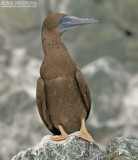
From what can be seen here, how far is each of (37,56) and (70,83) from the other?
7899 millimetres

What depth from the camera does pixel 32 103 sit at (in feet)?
36.2

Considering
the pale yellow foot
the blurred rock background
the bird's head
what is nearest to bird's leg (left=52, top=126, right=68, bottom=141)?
the pale yellow foot

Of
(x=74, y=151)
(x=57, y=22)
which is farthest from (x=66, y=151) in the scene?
(x=57, y=22)

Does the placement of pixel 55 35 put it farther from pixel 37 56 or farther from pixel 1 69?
pixel 37 56

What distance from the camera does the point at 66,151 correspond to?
4.45 metres

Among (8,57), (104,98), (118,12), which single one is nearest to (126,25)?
(118,12)

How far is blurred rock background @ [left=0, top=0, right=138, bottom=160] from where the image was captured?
428 inches

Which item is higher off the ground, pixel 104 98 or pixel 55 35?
pixel 104 98

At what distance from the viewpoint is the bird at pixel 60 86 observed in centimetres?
473

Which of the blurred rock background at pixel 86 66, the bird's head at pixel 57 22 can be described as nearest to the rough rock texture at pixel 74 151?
the bird's head at pixel 57 22

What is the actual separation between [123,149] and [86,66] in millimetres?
7135

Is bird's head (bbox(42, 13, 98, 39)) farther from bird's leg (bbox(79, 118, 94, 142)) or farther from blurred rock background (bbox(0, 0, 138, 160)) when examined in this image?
blurred rock background (bbox(0, 0, 138, 160))

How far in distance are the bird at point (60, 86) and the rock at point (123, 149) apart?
0.24m

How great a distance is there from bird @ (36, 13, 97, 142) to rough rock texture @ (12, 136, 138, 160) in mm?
140
